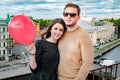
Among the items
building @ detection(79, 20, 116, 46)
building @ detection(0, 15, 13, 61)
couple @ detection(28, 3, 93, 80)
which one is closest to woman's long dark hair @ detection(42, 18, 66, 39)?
couple @ detection(28, 3, 93, 80)

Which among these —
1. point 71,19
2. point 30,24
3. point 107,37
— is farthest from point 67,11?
point 107,37

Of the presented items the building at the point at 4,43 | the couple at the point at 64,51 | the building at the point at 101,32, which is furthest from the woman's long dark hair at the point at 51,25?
the building at the point at 101,32

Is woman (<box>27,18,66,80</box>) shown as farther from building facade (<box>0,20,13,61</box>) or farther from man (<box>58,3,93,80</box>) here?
building facade (<box>0,20,13,61</box>)

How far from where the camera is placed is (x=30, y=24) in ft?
3.09

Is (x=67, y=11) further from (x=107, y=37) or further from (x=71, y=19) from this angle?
(x=107, y=37)

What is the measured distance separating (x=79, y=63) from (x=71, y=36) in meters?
0.10

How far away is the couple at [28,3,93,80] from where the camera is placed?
96cm

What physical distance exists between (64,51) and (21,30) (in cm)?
18

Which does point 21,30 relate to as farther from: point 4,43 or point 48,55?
point 4,43

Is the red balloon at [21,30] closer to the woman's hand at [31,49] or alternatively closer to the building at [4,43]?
the woman's hand at [31,49]

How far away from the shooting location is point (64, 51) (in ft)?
3.21

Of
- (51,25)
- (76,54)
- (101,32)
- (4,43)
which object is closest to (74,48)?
(76,54)

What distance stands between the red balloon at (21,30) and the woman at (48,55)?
61 mm

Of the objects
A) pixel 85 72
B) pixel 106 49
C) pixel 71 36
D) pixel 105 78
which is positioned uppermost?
pixel 71 36
